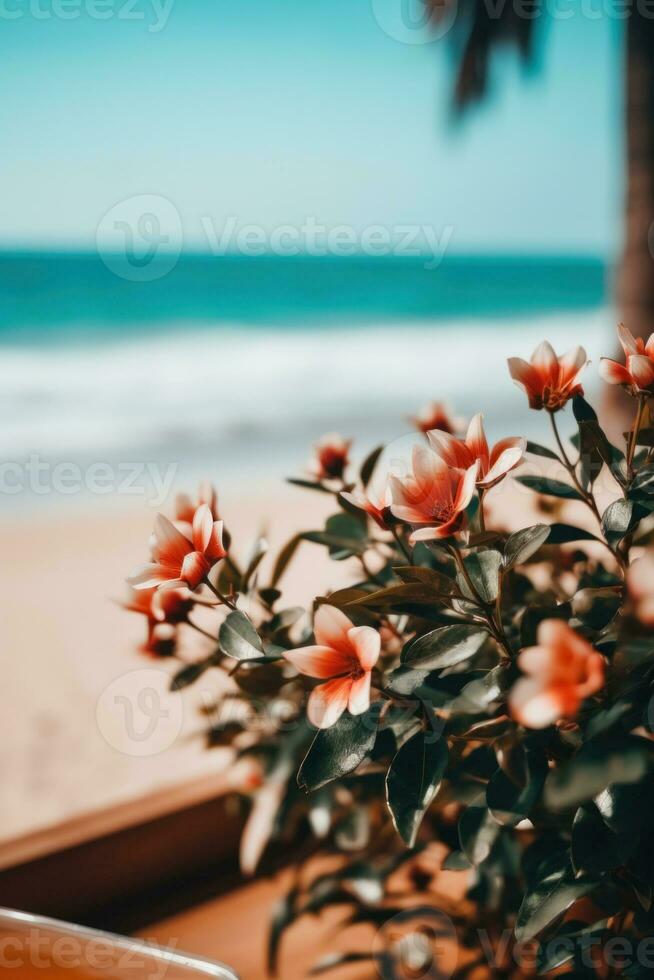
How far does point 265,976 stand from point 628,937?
1.84 ft

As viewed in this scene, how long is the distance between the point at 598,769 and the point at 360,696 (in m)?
0.12

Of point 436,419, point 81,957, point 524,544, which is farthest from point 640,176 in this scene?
point 81,957

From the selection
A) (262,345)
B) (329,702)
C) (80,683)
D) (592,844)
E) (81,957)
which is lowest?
(80,683)

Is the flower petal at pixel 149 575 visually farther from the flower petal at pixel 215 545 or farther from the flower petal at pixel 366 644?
the flower petal at pixel 366 644

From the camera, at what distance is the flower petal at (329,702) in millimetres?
396

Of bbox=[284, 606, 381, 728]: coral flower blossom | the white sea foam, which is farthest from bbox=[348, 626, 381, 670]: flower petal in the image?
the white sea foam

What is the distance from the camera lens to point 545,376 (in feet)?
1.71

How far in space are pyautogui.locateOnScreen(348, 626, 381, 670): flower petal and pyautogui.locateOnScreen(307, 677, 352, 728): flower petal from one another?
2 centimetres

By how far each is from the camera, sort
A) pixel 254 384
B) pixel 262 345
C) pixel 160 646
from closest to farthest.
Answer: pixel 160 646, pixel 254 384, pixel 262 345

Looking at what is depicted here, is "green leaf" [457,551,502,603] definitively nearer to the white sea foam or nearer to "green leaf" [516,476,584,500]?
"green leaf" [516,476,584,500]

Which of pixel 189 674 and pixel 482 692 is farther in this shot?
pixel 189 674

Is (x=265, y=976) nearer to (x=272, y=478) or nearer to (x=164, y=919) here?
(x=164, y=919)

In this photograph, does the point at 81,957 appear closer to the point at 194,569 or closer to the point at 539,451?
the point at 194,569

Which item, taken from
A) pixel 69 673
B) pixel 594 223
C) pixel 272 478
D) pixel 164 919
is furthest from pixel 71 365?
pixel 594 223
